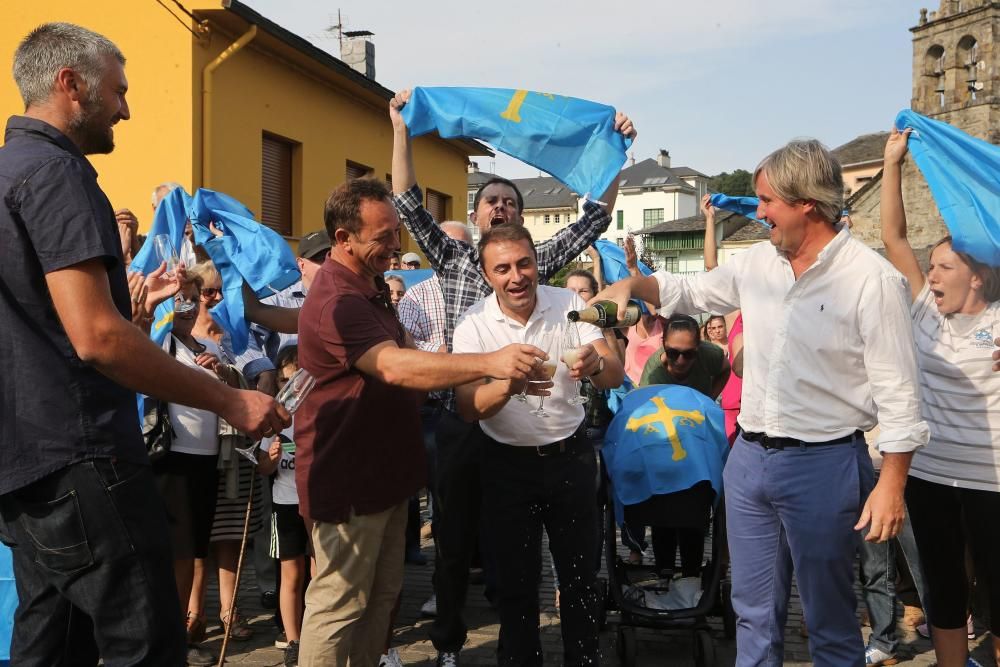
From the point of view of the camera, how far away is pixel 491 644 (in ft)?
17.7

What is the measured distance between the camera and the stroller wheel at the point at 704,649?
485cm

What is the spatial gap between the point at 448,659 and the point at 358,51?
19.6 metres

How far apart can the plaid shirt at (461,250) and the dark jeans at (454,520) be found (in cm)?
71

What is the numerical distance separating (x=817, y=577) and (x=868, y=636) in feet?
8.38

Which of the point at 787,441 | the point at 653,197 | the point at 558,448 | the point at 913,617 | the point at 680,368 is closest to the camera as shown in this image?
the point at 787,441

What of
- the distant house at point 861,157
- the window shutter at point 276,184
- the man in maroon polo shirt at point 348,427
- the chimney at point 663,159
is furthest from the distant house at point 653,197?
the man in maroon polo shirt at point 348,427

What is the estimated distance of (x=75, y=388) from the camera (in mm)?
2619

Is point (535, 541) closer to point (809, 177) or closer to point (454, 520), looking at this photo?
point (454, 520)

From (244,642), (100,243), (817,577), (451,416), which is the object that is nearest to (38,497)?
(100,243)

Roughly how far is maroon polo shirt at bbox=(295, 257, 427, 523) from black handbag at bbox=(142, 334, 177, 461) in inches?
63.4

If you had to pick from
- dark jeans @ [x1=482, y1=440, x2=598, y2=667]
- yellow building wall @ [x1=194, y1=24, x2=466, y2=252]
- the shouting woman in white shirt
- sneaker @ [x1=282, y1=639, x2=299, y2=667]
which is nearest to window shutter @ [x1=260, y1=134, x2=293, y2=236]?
→ yellow building wall @ [x1=194, y1=24, x2=466, y2=252]

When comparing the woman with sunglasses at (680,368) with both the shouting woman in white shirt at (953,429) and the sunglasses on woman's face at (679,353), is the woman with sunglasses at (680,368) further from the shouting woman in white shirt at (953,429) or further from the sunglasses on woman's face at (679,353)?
the shouting woman in white shirt at (953,429)

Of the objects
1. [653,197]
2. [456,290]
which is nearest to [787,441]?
[456,290]

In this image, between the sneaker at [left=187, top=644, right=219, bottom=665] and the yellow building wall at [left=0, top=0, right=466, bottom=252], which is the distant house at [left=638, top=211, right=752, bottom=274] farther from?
the sneaker at [left=187, top=644, right=219, bottom=665]
